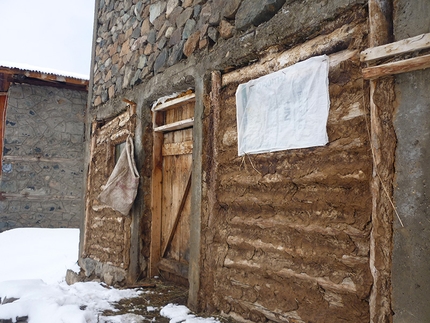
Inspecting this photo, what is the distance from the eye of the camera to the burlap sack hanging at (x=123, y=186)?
4570mm

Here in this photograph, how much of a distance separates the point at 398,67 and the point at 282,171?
3.54ft

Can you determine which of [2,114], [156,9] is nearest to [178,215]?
[156,9]

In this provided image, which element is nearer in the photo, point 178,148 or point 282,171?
point 282,171

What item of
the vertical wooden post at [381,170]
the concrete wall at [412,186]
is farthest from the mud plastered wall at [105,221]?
the concrete wall at [412,186]

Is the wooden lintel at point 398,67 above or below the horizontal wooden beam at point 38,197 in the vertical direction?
above

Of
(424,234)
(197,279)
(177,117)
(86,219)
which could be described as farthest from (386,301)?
(86,219)

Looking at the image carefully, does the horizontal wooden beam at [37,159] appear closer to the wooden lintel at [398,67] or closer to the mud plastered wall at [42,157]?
the mud plastered wall at [42,157]

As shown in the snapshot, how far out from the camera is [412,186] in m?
1.97

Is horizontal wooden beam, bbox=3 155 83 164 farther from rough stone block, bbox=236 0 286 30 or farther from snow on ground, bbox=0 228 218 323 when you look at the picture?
rough stone block, bbox=236 0 286 30

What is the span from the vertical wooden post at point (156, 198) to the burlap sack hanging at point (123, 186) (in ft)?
0.80

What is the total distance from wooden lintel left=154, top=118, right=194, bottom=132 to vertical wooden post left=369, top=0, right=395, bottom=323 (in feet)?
7.48

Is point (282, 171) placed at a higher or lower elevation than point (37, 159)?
lower

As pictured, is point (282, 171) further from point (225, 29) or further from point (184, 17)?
point (184, 17)

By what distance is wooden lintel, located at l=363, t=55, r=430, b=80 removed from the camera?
1.93m
